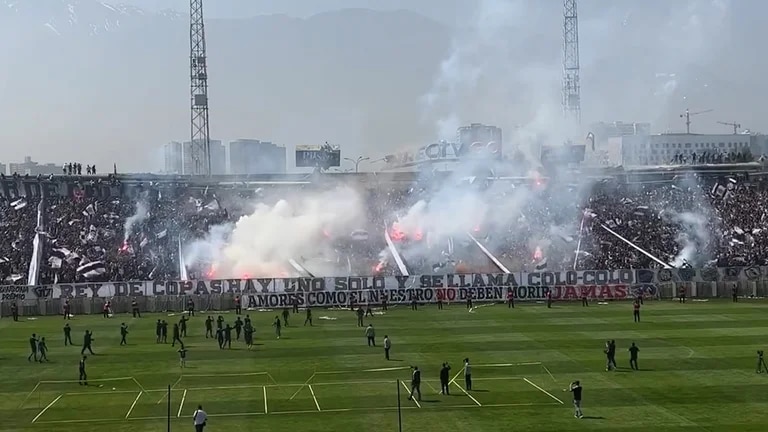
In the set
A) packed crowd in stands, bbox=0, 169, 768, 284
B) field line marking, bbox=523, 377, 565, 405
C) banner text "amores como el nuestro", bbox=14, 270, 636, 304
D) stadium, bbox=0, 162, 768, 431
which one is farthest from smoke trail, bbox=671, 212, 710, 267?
field line marking, bbox=523, 377, 565, 405

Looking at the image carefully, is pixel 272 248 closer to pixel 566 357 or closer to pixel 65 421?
pixel 566 357

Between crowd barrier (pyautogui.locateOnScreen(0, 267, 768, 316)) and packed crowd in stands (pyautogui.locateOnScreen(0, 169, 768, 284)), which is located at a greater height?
packed crowd in stands (pyautogui.locateOnScreen(0, 169, 768, 284))

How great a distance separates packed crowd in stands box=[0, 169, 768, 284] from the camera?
248 feet

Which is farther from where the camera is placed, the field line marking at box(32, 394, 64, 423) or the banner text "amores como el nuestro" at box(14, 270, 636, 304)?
the banner text "amores como el nuestro" at box(14, 270, 636, 304)

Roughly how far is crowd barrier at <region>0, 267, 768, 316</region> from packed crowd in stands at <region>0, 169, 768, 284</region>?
1088 centimetres

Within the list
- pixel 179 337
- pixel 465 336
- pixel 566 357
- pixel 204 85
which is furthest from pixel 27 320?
pixel 204 85

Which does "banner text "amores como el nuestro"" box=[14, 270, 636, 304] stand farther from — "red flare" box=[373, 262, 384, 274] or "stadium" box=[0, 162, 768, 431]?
"red flare" box=[373, 262, 384, 274]

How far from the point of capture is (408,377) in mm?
35562

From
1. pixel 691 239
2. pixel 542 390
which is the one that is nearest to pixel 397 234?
pixel 691 239

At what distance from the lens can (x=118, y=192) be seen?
8781cm

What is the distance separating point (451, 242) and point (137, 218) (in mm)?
29904

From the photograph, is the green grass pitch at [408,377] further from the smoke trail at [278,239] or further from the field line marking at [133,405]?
the smoke trail at [278,239]

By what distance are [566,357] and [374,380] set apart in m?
9.79

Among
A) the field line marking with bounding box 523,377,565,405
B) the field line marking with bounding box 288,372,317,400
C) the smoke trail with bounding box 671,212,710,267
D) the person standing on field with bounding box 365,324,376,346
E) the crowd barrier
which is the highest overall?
the smoke trail with bounding box 671,212,710,267
